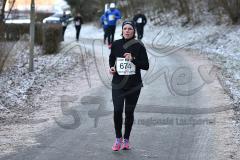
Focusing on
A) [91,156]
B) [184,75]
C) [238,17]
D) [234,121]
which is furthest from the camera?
[238,17]

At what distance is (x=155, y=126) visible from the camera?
29.6 feet

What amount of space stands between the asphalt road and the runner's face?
1.66 meters

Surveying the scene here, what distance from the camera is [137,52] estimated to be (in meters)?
7.32

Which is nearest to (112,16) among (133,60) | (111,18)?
(111,18)

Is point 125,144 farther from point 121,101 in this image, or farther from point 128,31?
point 128,31

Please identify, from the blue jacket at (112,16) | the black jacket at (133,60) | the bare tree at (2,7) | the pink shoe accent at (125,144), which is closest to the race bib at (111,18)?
the blue jacket at (112,16)

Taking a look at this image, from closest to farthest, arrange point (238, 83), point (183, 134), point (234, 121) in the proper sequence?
point (183, 134)
point (234, 121)
point (238, 83)

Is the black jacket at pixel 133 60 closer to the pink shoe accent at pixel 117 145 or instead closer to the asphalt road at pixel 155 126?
the pink shoe accent at pixel 117 145

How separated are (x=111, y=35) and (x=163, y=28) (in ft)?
37.2

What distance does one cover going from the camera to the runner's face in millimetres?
7156

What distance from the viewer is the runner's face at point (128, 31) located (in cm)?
716

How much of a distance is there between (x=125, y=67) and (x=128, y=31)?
511 millimetres

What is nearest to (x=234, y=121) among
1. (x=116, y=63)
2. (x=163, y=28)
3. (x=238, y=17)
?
(x=116, y=63)

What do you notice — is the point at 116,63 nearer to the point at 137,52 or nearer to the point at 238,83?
the point at 137,52
